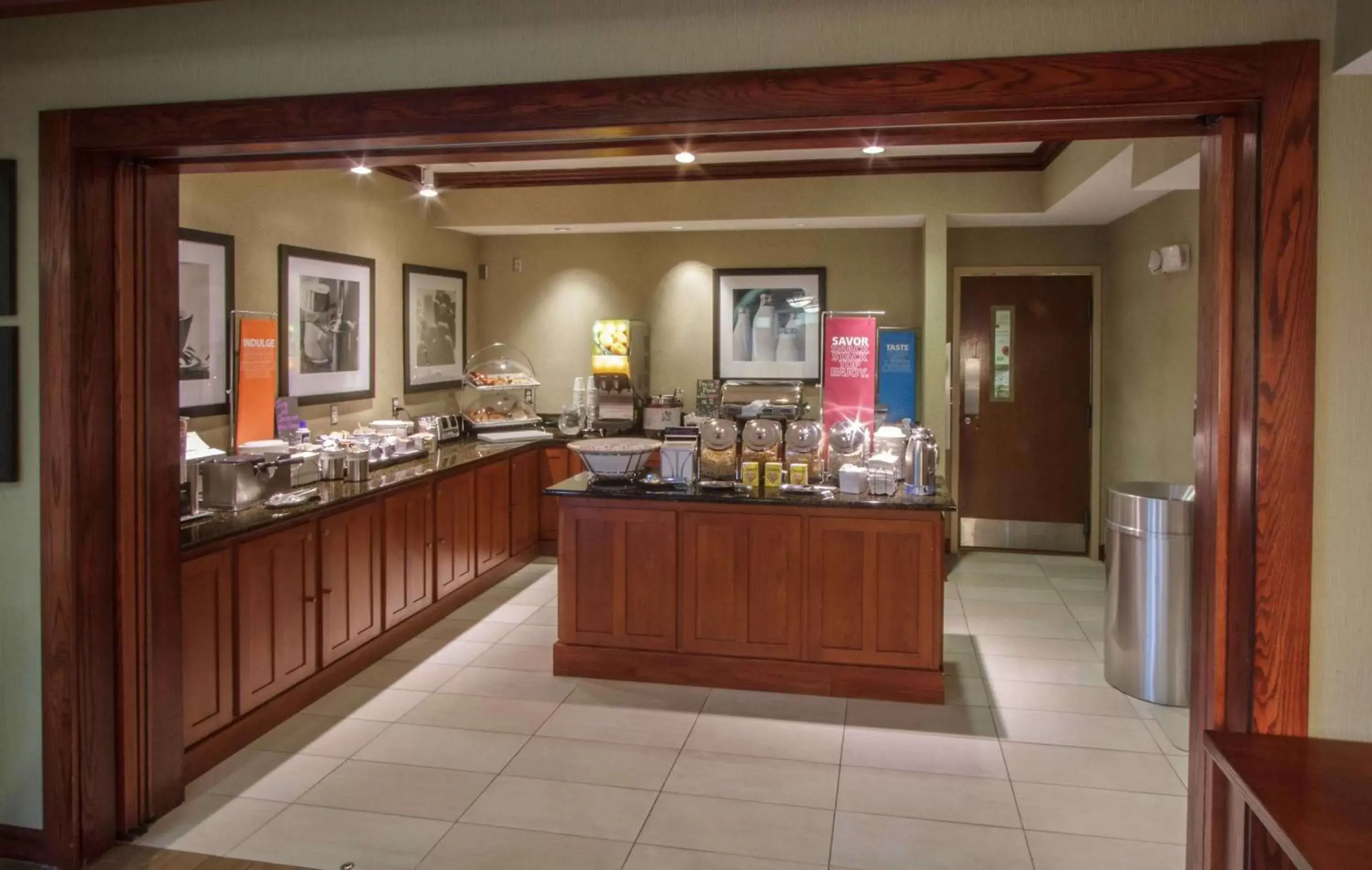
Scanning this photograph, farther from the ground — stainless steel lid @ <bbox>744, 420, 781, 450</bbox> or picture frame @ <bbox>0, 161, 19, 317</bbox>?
picture frame @ <bbox>0, 161, 19, 317</bbox>

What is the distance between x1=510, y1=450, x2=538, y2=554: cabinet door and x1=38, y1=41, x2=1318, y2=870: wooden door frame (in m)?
3.45

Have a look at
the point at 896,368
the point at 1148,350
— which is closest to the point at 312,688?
the point at 896,368

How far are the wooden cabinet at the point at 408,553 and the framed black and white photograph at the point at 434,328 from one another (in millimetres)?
1659

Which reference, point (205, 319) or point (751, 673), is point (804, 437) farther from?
point (205, 319)

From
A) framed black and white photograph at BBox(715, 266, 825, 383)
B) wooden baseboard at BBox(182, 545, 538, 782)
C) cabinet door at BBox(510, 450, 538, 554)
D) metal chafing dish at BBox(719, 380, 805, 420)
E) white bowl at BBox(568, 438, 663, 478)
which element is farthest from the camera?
framed black and white photograph at BBox(715, 266, 825, 383)

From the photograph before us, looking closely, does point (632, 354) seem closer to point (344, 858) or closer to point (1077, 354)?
point (1077, 354)

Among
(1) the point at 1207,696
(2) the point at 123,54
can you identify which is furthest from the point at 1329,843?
(2) the point at 123,54

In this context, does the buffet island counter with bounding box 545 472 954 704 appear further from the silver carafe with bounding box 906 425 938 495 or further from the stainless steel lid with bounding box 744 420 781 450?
the stainless steel lid with bounding box 744 420 781 450

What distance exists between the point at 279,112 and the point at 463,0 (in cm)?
59

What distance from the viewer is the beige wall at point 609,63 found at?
213 cm

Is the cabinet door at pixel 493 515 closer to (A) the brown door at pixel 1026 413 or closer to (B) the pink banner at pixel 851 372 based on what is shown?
(B) the pink banner at pixel 851 372

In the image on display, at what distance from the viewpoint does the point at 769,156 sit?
6375mm

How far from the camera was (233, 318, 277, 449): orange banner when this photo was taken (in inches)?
189

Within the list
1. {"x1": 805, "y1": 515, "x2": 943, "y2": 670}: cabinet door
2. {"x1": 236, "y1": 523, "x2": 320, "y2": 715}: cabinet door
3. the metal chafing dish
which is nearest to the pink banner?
{"x1": 805, "y1": 515, "x2": 943, "y2": 670}: cabinet door
